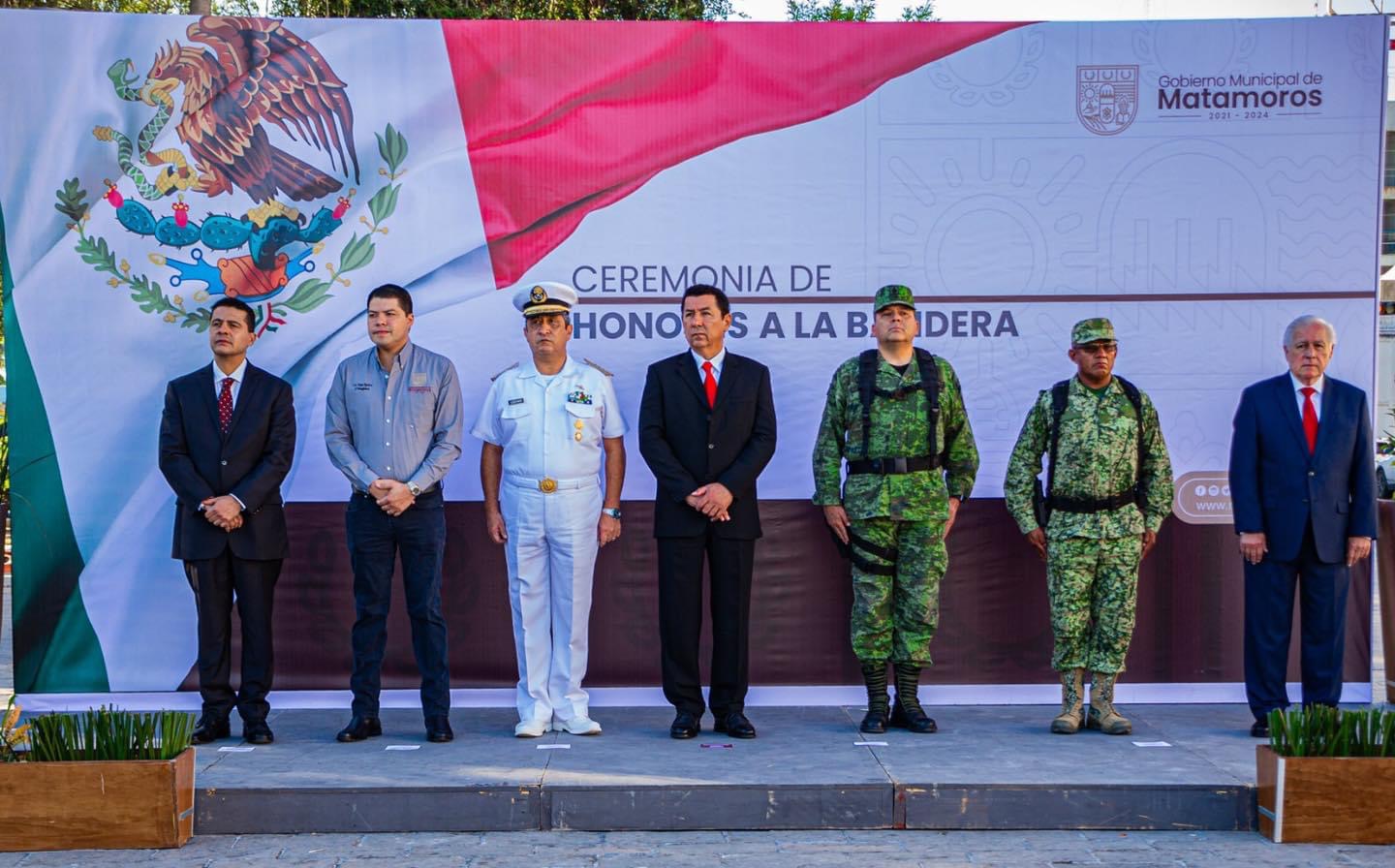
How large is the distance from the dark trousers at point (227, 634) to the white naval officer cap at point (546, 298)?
4.88 feet

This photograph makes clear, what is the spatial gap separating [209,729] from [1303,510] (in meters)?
4.41

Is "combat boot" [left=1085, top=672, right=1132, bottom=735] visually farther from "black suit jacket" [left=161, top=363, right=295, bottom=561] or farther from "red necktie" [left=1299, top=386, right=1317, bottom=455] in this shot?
"black suit jacket" [left=161, top=363, right=295, bottom=561]

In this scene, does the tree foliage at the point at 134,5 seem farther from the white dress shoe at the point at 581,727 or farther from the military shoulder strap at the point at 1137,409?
the military shoulder strap at the point at 1137,409

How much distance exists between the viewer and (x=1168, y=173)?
20.4ft

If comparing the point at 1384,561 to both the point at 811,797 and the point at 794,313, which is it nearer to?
the point at 794,313

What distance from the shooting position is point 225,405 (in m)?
5.55

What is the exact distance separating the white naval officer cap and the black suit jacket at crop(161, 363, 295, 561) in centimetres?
104

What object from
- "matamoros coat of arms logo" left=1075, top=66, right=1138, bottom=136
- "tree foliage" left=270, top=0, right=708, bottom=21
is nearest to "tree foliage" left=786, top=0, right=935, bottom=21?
"tree foliage" left=270, top=0, right=708, bottom=21

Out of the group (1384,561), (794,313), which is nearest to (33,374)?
(794,313)

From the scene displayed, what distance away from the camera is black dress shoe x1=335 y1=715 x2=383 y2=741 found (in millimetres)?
5391

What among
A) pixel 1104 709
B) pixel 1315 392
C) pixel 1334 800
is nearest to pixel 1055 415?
pixel 1315 392

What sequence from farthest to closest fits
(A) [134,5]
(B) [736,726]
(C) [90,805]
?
(A) [134,5]
(B) [736,726]
(C) [90,805]

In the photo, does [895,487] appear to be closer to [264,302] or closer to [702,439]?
[702,439]

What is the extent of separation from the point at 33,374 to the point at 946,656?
423 centimetres
